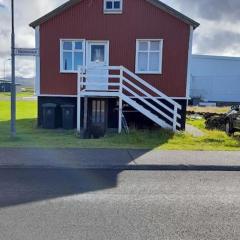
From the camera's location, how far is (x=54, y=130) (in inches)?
596

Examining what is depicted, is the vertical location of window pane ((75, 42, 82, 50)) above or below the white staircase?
above

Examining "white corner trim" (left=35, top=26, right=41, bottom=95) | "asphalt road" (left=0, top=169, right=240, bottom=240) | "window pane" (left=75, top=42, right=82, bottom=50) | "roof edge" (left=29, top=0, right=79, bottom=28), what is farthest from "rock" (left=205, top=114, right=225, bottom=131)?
"asphalt road" (left=0, top=169, right=240, bottom=240)

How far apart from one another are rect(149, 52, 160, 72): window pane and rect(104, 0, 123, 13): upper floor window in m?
2.62

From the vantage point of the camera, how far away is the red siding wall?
15.7m

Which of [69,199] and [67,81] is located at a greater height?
[67,81]

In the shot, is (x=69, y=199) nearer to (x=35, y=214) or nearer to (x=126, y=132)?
(x=35, y=214)

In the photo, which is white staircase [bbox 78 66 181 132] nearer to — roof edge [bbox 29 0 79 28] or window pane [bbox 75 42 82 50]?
window pane [bbox 75 42 82 50]

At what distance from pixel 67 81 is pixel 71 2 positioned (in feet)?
12.2

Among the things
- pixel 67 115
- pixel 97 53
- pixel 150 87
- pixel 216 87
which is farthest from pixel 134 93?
pixel 216 87

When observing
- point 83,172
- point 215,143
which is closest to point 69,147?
point 83,172

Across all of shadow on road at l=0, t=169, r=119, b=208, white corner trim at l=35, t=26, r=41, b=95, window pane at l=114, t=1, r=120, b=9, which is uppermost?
window pane at l=114, t=1, r=120, b=9

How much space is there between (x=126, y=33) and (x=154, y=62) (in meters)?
1.92

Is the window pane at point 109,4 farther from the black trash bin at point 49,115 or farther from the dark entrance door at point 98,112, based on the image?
the black trash bin at point 49,115

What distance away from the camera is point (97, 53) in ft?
53.4
